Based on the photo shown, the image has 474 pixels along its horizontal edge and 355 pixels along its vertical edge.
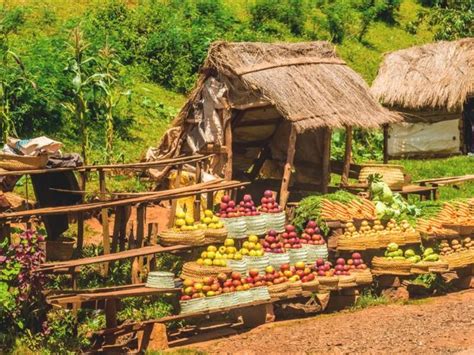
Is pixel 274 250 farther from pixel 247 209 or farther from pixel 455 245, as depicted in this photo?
pixel 455 245

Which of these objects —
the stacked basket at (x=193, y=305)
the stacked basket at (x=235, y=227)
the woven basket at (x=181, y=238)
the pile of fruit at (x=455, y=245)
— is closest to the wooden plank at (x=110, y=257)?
the woven basket at (x=181, y=238)

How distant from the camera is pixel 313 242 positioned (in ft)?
45.0

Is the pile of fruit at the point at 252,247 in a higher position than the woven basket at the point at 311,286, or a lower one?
higher

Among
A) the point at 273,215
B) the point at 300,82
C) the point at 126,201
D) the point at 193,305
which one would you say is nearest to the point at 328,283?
the point at 273,215

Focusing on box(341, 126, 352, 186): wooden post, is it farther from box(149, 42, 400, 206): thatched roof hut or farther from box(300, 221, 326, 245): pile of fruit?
box(300, 221, 326, 245): pile of fruit

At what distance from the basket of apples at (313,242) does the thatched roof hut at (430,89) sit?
1103cm

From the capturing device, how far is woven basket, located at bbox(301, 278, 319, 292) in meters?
13.1

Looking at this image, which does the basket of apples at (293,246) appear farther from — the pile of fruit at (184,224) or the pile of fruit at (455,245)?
the pile of fruit at (455,245)

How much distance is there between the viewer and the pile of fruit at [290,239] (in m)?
13.5

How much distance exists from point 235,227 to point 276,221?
73 cm

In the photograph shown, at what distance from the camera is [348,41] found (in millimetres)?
32594

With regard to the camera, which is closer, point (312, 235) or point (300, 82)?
point (312, 235)

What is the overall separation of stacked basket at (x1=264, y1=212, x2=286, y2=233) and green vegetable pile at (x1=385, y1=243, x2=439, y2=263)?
171cm

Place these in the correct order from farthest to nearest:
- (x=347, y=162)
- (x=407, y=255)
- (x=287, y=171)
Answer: (x=347, y=162)
(x=287, y=171)
(x=407, y=255)
